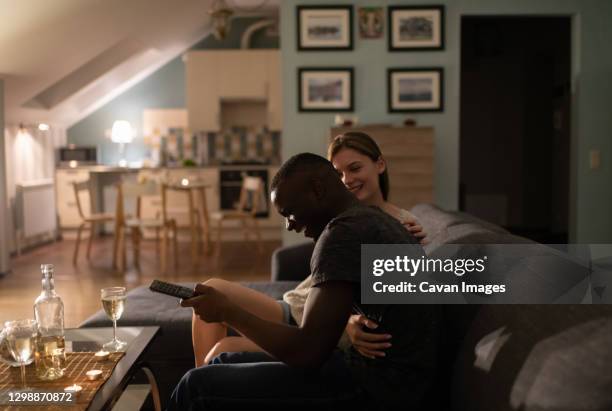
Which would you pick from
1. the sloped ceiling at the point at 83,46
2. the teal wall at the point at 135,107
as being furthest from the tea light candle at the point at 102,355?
the teal wall at the point at 135,107

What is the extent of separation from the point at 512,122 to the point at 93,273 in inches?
232

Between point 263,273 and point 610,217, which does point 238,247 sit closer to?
point 263,273

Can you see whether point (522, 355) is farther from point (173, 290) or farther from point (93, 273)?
point (93, 273)

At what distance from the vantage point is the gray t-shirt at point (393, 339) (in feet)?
4.52

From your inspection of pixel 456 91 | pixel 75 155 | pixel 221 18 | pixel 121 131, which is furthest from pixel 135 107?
pixel 456 91

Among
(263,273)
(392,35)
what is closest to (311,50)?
(392,35)

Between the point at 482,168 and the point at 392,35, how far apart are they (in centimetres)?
407

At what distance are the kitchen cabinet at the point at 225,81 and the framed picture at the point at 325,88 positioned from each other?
3431 millimetres

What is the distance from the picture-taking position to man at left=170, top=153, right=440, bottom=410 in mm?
1339

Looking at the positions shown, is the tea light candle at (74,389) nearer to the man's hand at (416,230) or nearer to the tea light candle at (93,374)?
the tea light candle at (93,374)

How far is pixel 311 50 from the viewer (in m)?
5.32

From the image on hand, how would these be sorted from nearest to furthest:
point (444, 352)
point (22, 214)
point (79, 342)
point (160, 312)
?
point (444, 352), point (79, 342), point (160, 312), point (22, 214)

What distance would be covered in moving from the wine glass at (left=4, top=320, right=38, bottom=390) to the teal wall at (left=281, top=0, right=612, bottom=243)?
12.7 ft

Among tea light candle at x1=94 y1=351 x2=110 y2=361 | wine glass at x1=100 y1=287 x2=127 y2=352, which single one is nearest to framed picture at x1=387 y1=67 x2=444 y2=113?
wine glass at x1=100 y1=287 x2=127 y2=352
